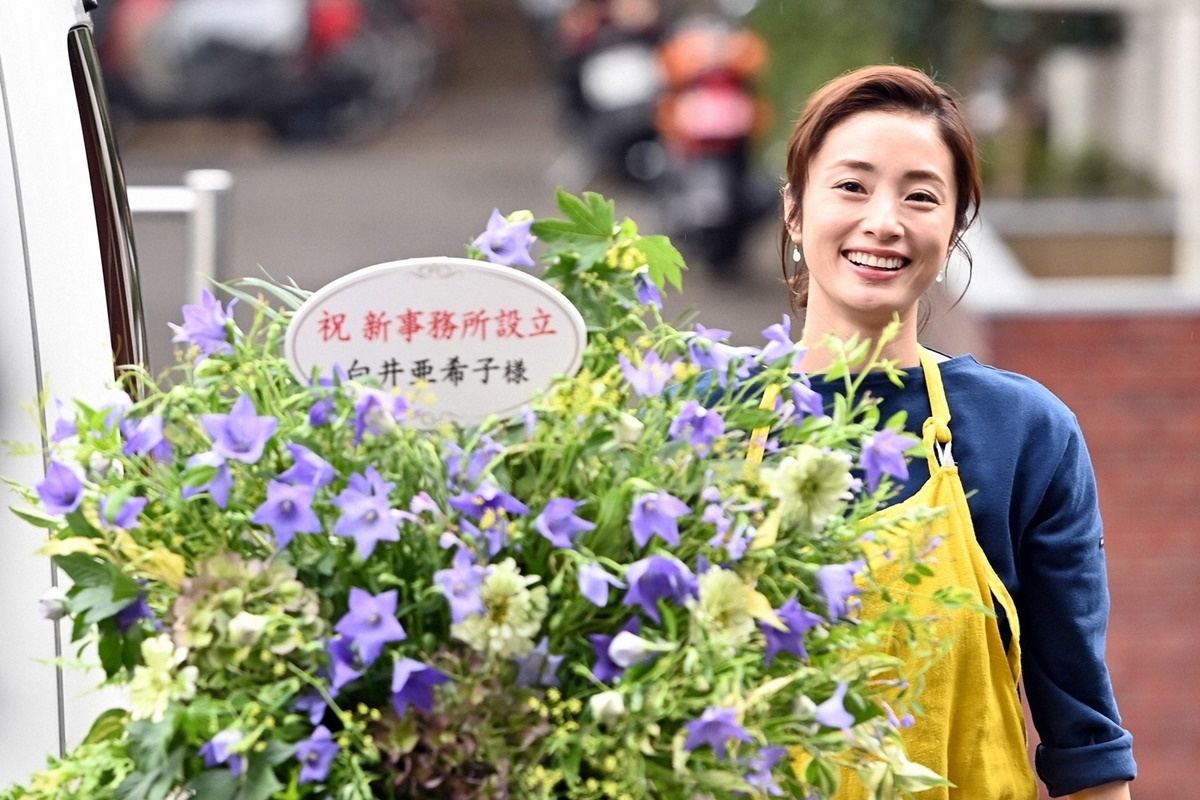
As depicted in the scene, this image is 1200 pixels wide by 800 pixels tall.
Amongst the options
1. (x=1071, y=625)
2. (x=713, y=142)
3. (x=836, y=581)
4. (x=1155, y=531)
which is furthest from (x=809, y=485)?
(x=713, y=142)

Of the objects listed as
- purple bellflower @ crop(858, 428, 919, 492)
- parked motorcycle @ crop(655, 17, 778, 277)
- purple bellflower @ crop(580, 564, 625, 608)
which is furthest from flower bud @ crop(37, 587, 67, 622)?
parked motorcycle @ crop(655, 17, 778, 277)

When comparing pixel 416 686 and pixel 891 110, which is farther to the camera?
pixel 891 110

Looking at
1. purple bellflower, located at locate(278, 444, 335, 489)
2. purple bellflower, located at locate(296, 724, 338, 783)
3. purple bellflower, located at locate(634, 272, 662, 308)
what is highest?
purple bellflower, located at locate(634, 272, 662, 308)

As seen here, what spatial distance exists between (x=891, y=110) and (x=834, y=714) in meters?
0.88

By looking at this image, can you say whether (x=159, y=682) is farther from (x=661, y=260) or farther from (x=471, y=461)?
(x=661, y=260)

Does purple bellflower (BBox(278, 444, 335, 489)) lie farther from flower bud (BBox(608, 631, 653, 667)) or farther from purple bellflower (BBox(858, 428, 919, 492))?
purple bellflower (BBox(858, 428, 919, 492))

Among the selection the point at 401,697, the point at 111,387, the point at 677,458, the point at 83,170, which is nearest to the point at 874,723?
the point at 677,458

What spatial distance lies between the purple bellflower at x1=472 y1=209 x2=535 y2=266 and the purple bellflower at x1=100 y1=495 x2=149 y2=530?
17.7 inches

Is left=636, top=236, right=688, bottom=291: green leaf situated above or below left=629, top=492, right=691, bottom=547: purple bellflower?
above

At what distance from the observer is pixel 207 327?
1740mm

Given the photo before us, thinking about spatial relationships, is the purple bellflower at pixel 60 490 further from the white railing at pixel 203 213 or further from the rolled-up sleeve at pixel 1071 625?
the white railing at pixel 203 213

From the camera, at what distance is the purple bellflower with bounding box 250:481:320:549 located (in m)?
1.52

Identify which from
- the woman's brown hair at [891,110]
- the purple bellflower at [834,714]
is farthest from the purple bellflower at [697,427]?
the woman's brown hair at [891,110]

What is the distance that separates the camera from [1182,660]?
6.34 m
